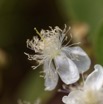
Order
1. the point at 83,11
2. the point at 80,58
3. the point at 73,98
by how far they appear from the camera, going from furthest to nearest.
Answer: the point at 83,11
the point at 80,58
the point at 73,98

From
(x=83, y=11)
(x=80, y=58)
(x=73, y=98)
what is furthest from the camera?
(x=83, y=11)

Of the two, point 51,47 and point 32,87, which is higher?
point 51,47

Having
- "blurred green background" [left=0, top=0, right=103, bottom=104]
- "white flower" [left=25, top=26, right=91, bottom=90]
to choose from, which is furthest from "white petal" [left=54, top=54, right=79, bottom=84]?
"blurred green background" [left=0, top=0, right=103, bottom=104]

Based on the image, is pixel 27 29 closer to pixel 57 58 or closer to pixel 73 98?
pixel 57 58

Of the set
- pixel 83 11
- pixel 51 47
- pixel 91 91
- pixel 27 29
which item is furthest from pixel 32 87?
pixel 91 91

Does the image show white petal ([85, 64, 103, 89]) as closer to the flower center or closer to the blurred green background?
the flower center
